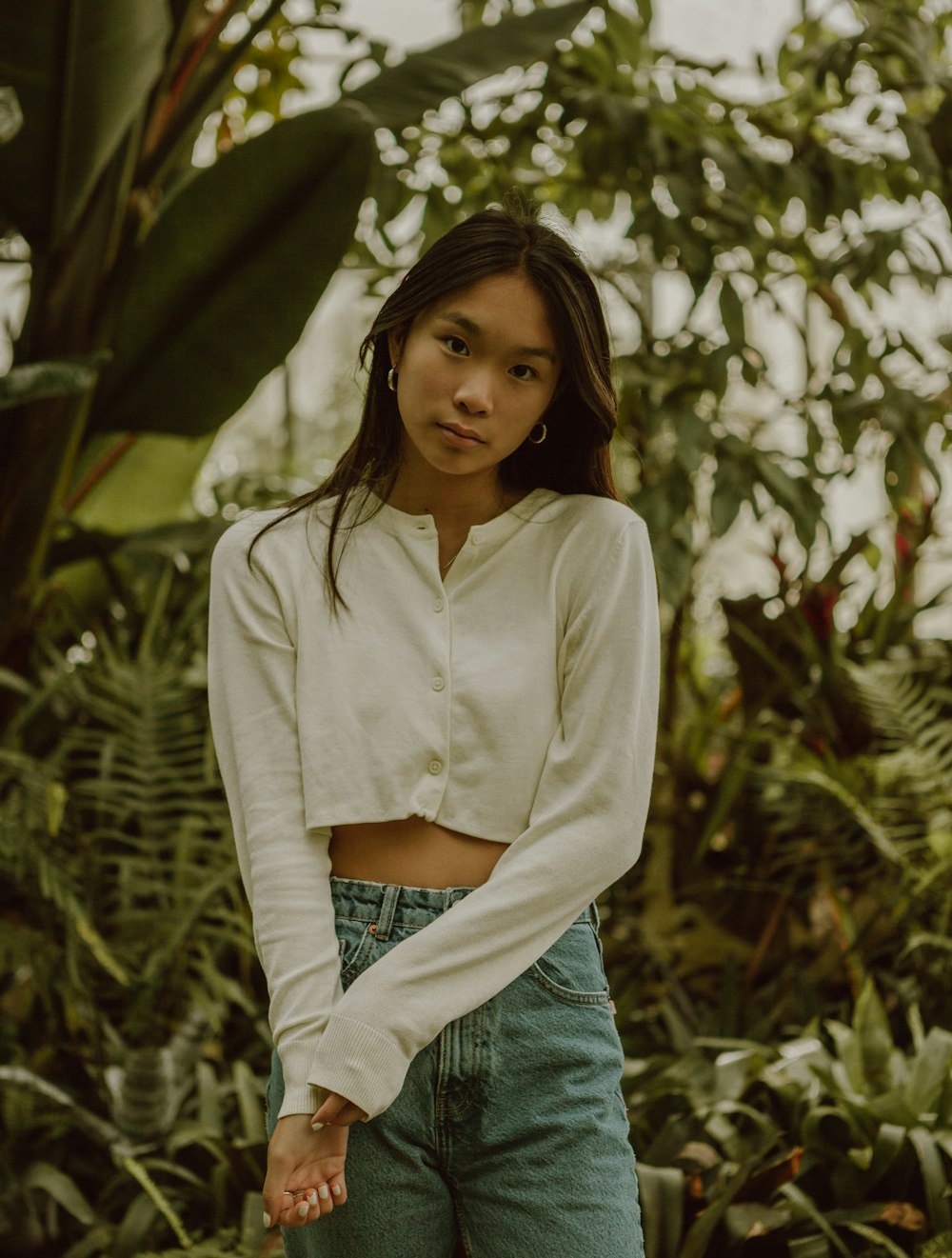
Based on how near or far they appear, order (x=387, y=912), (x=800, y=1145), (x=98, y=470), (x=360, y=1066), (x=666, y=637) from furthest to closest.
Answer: (x=666, y=637), (x=98, y=470), (x=800, y=1145), (x=387, y=912), (x=360, y=1066)

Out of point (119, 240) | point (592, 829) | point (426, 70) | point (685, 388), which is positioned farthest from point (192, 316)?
point (592, 829)

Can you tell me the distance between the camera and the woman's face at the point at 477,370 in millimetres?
1024

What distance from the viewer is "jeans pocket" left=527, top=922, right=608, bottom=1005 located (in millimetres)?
995

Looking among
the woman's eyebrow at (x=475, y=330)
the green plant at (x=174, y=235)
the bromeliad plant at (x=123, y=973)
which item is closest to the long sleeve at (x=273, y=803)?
the woman's eyebrow at (x=475, y=330)

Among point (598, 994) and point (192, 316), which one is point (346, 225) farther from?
point (598, 994)

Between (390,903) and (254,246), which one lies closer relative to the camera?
(390,903)

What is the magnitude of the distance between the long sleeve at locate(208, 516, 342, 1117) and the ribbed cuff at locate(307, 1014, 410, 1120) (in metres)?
0.03

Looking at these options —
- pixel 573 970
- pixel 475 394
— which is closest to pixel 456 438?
pixel 475 394

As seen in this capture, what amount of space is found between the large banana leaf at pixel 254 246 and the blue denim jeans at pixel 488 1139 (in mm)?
1740

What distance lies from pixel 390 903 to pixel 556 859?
0.46ft

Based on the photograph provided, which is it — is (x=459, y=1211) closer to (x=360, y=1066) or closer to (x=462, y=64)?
(x=360, y=1066)

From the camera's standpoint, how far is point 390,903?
3.25 ft

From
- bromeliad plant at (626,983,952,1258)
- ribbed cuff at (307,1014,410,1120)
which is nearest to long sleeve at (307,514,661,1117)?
ribbed cuff at (307,1014,410,1120)

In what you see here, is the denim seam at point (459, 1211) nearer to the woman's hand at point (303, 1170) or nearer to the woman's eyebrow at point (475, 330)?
the woman's hand at point (303, 1170)
